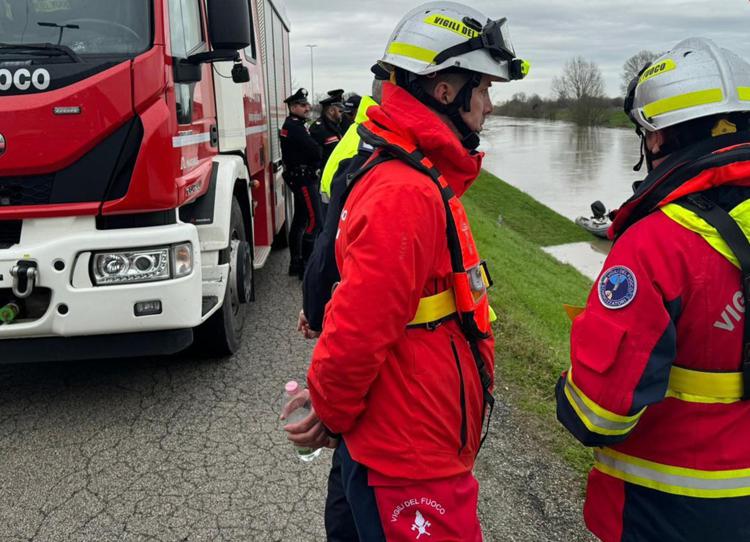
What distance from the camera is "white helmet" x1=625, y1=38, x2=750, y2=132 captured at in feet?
5.51

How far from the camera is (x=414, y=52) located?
71.8 inches

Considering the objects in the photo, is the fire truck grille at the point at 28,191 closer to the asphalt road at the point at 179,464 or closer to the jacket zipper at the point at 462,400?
the asphalt road at the point at 179,464

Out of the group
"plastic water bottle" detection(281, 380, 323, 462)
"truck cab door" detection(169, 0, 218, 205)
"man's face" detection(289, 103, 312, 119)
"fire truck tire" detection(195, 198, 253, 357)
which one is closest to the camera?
"plastic water bottle" detection(281, 380, 323, 462)

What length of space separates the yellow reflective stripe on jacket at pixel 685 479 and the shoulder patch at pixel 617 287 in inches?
19.5

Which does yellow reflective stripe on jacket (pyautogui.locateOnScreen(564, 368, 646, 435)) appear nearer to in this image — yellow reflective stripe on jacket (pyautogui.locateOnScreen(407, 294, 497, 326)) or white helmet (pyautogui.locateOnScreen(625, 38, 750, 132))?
yellow reflective stripe on jacket (pyautogui.locateOnScreen(407, 294, 497, 326))

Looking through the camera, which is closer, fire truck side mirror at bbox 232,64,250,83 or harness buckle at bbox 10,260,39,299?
harness buckle at bbox 10,260,39,299

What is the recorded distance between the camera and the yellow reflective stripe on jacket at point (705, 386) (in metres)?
1.66

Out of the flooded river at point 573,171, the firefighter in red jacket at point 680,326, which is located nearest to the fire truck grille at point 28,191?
the firefighter in red jacket at point 680,326

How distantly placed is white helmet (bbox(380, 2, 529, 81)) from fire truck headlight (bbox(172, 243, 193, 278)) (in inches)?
83.1

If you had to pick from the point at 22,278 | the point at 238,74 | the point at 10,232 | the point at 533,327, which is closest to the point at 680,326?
the point at 22,278

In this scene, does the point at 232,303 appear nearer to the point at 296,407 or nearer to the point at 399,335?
the point at 296,407

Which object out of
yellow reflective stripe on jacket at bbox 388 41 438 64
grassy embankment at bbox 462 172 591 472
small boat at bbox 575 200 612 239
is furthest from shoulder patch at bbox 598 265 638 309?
small boat at bbox 575 200 612 239

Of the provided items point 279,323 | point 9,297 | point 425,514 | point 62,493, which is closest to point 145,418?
point 62,493

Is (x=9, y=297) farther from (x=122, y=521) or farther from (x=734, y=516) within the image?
(x=734, y=516)
